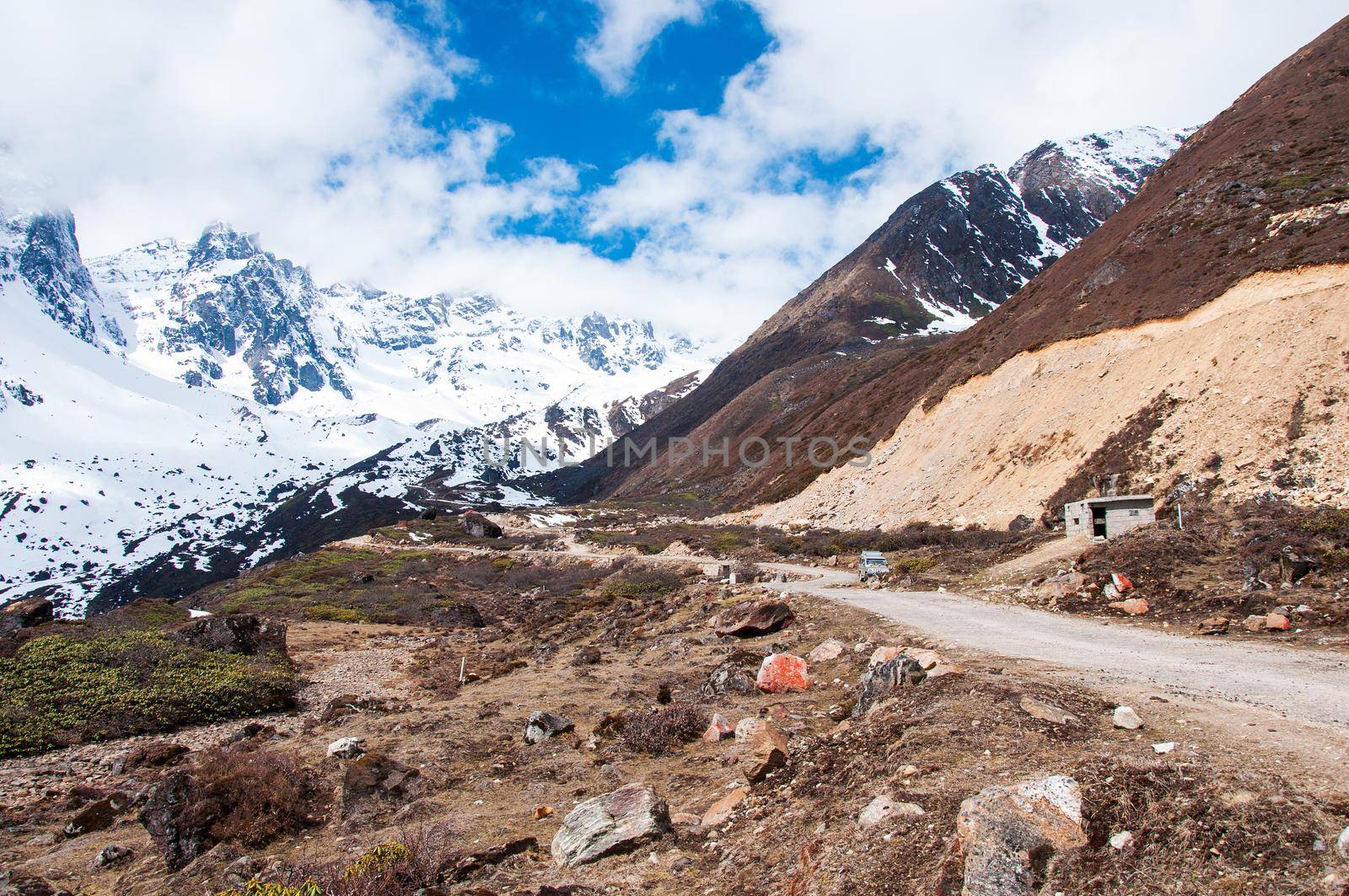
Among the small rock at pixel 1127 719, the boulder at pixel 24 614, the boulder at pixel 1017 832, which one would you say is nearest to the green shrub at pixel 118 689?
the boulder at pixel 24 614

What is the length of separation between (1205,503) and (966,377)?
28668mm

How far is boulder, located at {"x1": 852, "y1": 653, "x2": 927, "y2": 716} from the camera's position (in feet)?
30.2

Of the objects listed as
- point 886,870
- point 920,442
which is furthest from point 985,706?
point 920,442

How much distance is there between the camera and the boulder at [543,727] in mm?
10938

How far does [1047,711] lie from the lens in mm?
7199

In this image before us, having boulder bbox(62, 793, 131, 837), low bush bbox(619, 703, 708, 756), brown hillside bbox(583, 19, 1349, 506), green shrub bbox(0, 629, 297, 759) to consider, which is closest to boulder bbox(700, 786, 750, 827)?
low bush bbox(619, 703, 708, 756)

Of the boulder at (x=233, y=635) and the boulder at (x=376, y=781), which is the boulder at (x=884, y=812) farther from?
the boulder at (x=233, y=635)

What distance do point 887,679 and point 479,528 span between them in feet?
217

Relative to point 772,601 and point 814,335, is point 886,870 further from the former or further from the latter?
point 814,335

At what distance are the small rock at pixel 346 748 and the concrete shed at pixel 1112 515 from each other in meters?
23.2

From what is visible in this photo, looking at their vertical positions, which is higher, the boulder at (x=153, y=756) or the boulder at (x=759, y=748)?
the boulder at (x=759, y=748)

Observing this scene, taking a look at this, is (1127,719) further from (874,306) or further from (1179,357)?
(874,306)

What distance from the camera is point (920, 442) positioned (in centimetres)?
4981

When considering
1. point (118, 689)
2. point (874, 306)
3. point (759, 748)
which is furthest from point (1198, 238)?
point (874, 306)
